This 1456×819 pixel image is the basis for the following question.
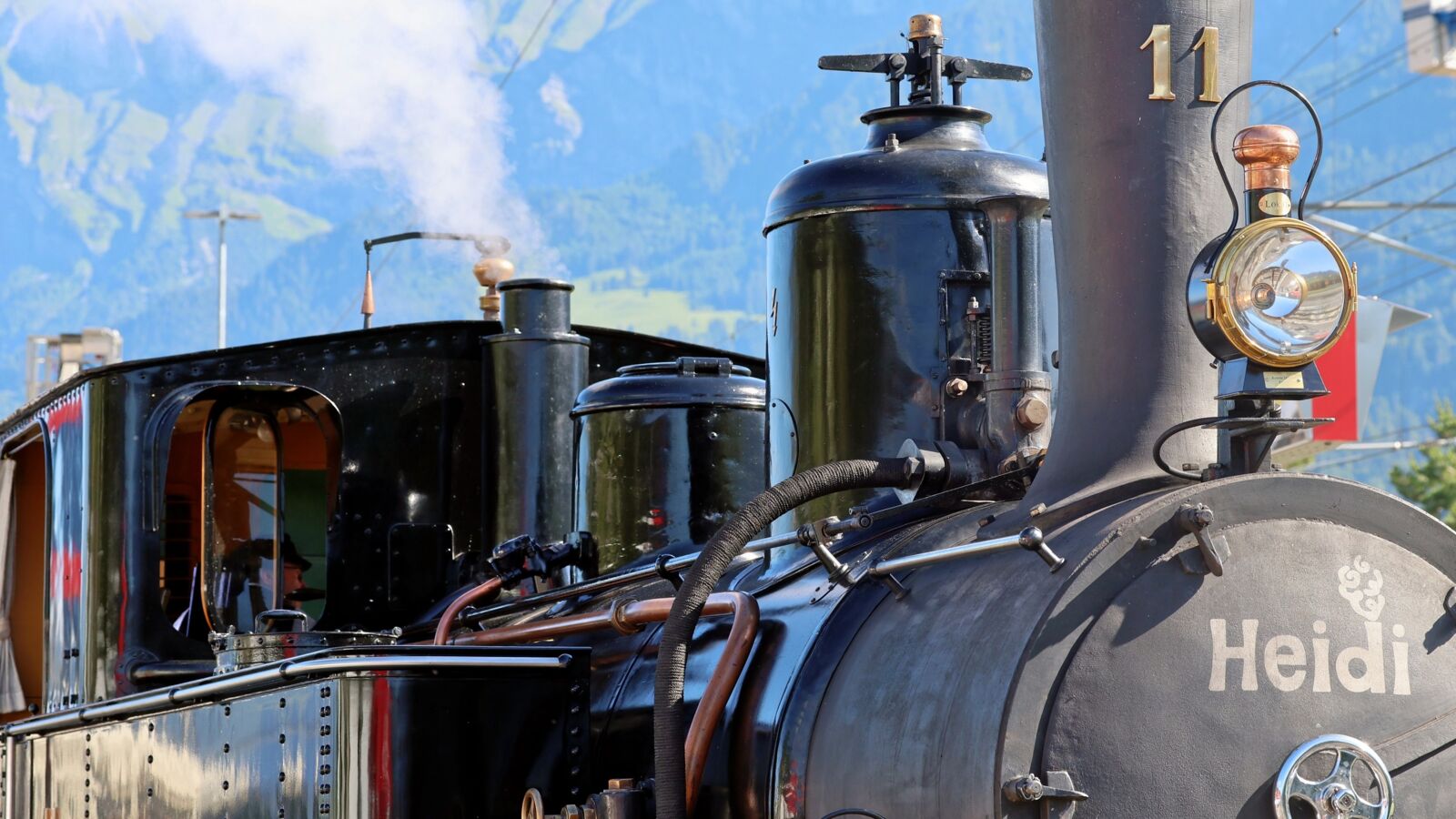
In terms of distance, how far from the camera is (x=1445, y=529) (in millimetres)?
2955

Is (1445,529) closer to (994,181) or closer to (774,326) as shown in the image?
(994,181)

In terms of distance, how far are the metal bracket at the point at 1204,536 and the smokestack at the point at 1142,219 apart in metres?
0.34

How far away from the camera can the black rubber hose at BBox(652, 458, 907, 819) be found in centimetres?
322

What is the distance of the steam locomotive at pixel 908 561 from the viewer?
2768mm

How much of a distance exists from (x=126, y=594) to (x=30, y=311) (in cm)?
13972

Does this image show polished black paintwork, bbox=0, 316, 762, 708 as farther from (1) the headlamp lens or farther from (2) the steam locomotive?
(1) the headlamp lens

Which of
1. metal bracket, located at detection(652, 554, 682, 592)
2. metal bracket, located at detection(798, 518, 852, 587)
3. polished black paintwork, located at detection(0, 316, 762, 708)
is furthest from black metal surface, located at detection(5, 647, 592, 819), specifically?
polished black paintwork, located at detection(0, 316, 762, 708)

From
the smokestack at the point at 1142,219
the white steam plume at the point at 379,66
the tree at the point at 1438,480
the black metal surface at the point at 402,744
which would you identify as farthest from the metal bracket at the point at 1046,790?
the white steam plume at the point at 379,66

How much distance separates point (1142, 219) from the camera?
3.16 meters

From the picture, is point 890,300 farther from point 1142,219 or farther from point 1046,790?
point 1046,790

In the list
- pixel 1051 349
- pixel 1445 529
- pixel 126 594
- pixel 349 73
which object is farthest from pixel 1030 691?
pixel 349 73

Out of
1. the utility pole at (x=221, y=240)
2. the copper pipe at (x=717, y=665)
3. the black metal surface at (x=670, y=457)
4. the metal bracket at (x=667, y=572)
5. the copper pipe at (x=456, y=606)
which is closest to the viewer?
the copper pipe at (x=717, y=665)

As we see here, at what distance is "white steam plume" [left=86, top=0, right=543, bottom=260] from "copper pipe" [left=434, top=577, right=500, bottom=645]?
162ft

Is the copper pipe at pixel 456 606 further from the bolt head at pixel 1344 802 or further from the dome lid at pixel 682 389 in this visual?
the bolt head at pixel 1344 802
